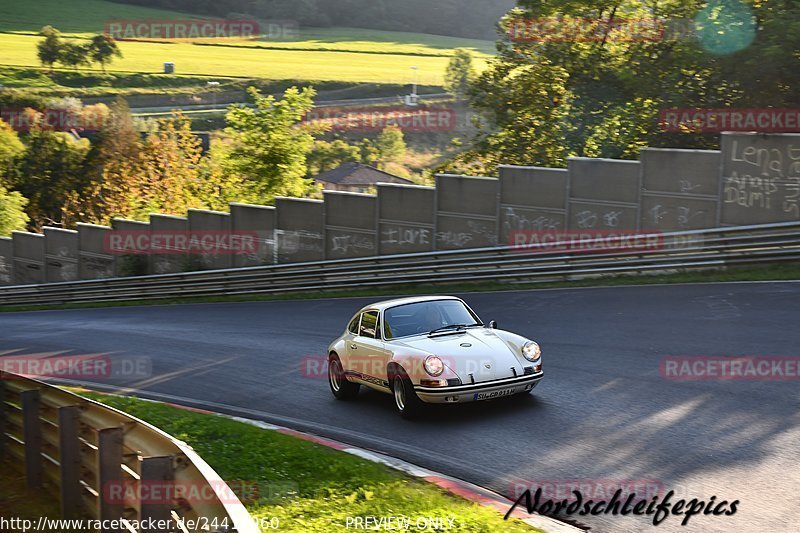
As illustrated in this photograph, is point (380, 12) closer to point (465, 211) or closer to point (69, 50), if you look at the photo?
point (69, 50)

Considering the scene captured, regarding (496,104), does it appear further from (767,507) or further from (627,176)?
(767,507)

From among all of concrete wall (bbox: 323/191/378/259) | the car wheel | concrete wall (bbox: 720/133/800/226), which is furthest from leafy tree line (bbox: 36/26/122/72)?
the car wheel

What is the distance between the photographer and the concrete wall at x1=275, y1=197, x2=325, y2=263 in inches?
1109

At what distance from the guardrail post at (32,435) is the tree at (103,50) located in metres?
119

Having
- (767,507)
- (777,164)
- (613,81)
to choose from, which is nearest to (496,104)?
(613,81)

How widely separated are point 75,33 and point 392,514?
126 meters

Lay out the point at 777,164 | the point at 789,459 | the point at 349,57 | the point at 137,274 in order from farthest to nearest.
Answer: the point at 349,57, the point at 137,274, the point at 777,164, the point at 789,459

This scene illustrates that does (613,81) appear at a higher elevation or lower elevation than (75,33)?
lower

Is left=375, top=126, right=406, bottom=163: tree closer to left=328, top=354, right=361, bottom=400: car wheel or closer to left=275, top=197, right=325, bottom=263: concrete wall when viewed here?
left=275, top=197, right=325, bottom=263: concrete wall

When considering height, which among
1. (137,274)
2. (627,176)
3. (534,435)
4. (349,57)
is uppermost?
(349,57)

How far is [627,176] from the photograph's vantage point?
21.4 metres

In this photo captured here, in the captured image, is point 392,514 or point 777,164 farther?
point 777,164

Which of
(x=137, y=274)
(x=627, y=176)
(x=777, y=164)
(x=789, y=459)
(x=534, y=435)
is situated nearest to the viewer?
(x=789, y=459)

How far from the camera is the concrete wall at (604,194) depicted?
2130 cm
